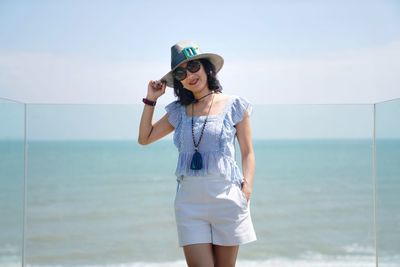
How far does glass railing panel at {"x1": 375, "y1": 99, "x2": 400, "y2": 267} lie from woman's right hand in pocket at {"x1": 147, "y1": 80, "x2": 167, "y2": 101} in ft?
5.03

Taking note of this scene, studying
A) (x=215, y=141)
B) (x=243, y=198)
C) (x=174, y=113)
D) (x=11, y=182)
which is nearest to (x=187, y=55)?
(x=174, y=113)

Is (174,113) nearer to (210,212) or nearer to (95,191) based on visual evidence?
(210,212)

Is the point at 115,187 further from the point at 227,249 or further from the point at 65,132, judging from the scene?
the point at 227,249

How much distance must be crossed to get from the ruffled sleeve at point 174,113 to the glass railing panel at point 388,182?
4.89ft

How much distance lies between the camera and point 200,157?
3291 millimetres

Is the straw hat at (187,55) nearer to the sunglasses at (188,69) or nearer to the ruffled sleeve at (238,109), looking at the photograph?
the sunglasses at (188,69)

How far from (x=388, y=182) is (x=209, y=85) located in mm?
1615

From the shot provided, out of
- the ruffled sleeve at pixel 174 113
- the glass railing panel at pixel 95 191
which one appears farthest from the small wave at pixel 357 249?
the ruffled sleeve at pixel 174 113

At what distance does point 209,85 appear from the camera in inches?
138

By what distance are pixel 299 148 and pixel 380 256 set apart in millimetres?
973

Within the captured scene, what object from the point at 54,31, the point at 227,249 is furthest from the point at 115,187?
the point at 54,31

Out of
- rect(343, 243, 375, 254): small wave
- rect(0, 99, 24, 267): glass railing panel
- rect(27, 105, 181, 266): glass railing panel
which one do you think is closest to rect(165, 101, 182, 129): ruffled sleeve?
rect(0, 99, 24, 267): glass railing panel

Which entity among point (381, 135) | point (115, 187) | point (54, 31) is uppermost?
point (54, 31)

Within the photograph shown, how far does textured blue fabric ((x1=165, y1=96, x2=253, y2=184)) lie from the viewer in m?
3.29
